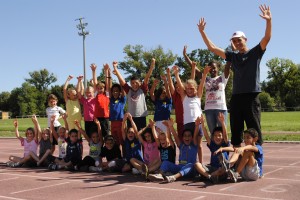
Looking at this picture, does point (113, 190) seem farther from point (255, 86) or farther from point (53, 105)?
point (53, 105)

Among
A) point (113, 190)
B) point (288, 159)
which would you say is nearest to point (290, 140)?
point (288, 159)

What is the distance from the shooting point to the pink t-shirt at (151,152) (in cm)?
782

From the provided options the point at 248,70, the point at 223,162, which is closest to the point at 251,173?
the point at 223,162

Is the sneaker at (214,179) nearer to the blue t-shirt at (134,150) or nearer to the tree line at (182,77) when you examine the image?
the blue t-shirt at (134,150)

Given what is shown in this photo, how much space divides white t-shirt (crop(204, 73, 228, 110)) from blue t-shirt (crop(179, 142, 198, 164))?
0.83 m

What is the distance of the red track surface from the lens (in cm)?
570

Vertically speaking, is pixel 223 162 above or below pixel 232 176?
above

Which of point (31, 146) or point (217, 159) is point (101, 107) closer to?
point (31, 146)

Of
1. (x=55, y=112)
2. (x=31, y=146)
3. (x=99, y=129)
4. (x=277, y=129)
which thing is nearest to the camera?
(x=99, y=129)

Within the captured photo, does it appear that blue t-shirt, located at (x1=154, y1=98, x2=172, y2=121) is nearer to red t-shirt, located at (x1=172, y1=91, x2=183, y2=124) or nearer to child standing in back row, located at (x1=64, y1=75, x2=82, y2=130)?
red t-shirt, located at (x1=172, y1=91, x2=183, y2=124)

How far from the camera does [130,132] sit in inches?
324

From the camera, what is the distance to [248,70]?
6562mm

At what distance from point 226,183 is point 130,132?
2513 millimetres

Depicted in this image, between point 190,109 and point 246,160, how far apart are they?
57.5 inches
